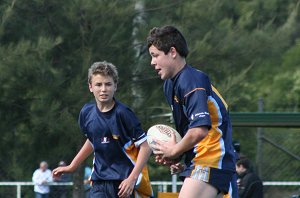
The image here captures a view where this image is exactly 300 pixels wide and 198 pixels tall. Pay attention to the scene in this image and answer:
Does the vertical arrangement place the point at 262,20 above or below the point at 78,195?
above

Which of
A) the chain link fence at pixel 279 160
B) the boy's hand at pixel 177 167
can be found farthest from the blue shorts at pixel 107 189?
the chain link fence at pixel 279 160

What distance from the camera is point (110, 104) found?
810cm

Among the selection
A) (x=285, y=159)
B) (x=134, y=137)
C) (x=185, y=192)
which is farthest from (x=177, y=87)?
(x=285, y=159)

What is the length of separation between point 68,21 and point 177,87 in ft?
32.5

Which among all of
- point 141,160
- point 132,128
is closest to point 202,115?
point 141,160

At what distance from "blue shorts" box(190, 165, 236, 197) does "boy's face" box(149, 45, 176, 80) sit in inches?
27.1

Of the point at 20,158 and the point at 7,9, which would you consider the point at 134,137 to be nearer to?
the point at 7,9

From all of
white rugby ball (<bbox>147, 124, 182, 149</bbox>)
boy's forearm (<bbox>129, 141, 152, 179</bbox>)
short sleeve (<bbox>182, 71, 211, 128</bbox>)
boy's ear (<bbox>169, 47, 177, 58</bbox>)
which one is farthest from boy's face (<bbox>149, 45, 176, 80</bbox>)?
boy's forearm (<bbox>129, 141, 152, 179</bbox>)

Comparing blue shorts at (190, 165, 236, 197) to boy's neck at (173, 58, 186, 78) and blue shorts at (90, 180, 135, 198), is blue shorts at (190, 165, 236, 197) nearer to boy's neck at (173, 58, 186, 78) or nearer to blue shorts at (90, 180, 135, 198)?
boy's neck at (173, 58, 186, 78)

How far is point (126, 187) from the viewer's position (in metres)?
7.82

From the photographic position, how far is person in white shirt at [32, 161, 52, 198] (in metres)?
15.6

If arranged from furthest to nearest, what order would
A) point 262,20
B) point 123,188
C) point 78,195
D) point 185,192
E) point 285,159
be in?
point 262,20, point 78,195, point 285,159, point 123,188, point 185,192

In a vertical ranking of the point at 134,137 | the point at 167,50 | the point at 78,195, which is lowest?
the point at 78,195

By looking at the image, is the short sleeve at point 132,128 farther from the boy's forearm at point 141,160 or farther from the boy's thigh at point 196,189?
the boy's thigh at point 196,189
